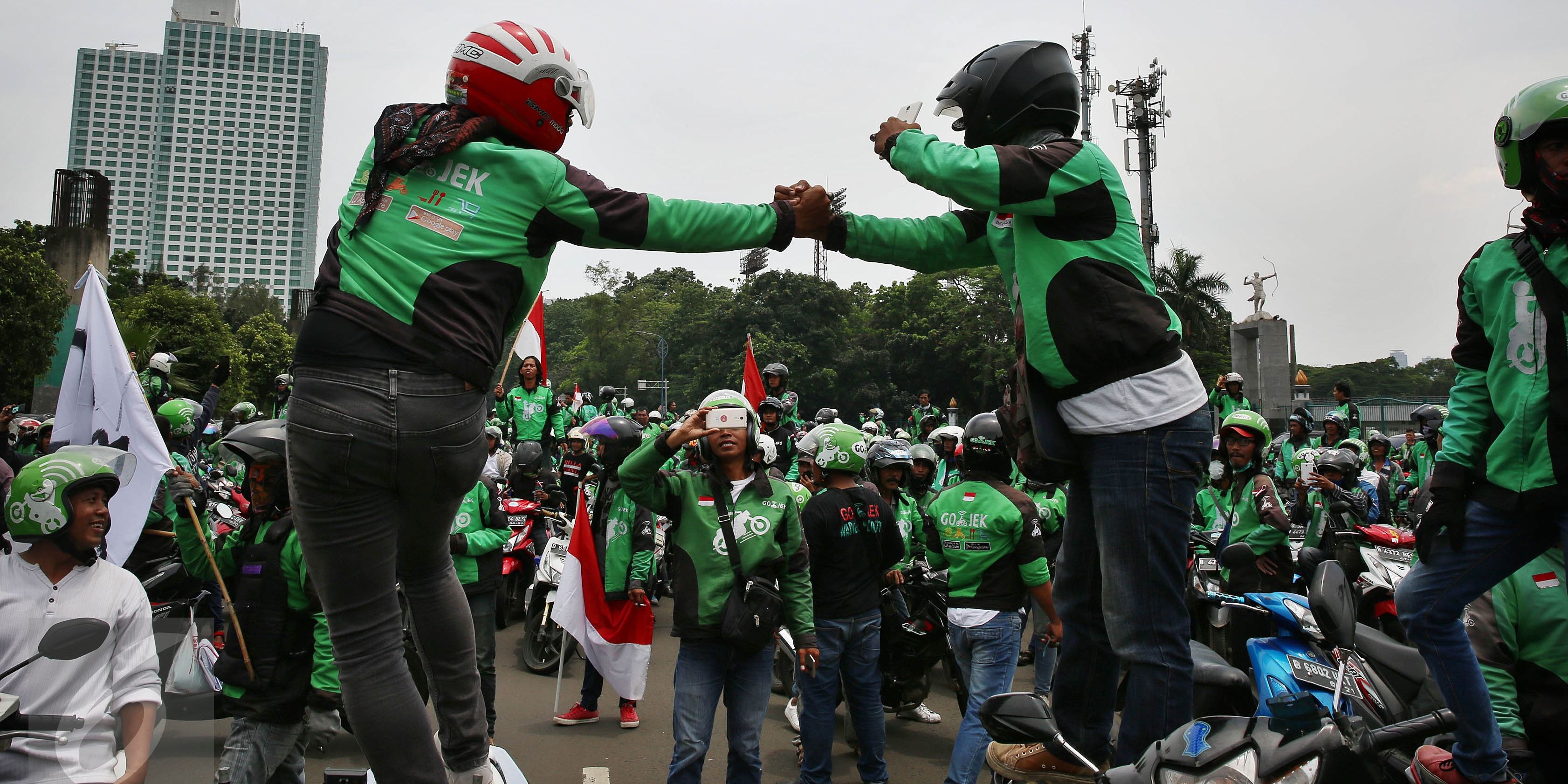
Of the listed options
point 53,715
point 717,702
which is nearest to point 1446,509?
point 717,702

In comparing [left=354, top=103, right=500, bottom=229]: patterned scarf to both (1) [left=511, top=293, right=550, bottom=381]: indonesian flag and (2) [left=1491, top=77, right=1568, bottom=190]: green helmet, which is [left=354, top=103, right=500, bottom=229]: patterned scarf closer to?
(2) [left=1491, top=77, right=1568, bottom=190]: green helmet

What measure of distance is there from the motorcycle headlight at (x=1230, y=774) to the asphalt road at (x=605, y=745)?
4.52m

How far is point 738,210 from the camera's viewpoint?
3.04 metres

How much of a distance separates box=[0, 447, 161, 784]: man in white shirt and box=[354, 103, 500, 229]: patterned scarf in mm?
1950

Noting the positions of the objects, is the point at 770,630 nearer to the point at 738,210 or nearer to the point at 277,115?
the point at 738,210

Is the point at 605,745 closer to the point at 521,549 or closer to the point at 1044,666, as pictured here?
the point at 1044,666

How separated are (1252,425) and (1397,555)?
1.54m

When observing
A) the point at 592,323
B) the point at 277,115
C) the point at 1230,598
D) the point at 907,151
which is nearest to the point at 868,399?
the point at 592,323

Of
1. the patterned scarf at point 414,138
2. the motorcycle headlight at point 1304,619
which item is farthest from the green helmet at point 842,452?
the patterned scarf at point 414,138

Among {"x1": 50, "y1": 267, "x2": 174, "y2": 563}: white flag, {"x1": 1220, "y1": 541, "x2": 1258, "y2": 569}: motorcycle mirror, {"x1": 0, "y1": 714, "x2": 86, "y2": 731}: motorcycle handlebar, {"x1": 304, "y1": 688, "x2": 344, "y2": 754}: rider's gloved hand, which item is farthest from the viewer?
{"x1": 1220, "y1": 541, "x2": 1258, "y2": 569}: motorcycle mirror

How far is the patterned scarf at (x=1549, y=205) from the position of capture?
9.91 ft

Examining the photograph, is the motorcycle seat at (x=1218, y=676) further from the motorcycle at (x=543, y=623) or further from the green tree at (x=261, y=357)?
the green tree at (x=261, y=357)

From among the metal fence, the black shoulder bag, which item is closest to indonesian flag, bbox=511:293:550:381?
the black shoulder bag

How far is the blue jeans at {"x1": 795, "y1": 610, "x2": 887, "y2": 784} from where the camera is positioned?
5621 millimetres
